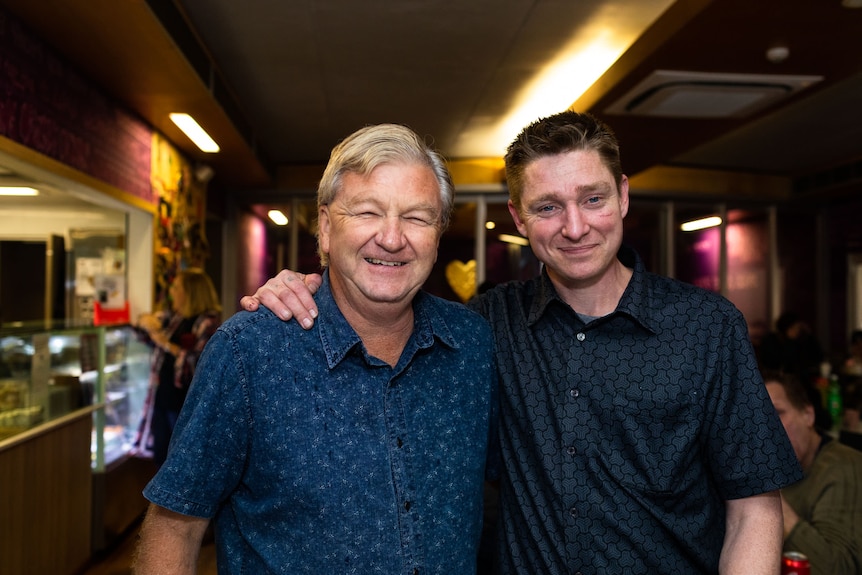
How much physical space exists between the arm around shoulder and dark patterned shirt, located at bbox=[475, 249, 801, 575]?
2.34ft

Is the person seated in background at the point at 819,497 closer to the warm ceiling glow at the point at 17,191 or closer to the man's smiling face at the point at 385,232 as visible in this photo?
the man's smiling face at the point at 385,232

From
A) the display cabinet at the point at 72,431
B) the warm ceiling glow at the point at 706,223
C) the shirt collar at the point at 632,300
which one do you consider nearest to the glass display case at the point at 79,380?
the display cabinet at the point at 72,431

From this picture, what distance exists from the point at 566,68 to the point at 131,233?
Answer: 377 cm

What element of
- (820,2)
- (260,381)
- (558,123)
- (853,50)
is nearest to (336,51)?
(820,2)

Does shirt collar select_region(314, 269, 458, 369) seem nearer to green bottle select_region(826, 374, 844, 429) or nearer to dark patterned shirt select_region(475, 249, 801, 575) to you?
dark patterned shirt select_region(475, 249, 801, 575)

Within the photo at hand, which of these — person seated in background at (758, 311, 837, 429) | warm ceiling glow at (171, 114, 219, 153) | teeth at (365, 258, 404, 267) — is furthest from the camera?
person seated in background at (758, 311, 837, 429)

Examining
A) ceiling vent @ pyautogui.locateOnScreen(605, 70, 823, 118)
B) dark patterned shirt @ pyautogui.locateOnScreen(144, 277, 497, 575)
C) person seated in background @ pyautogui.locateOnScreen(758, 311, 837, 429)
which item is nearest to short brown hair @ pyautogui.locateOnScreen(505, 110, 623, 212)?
dark patterned shirt @ pyautogui.locateOnScreen(144, 277, 497, 575)

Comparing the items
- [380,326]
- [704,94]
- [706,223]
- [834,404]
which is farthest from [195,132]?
[706,223]

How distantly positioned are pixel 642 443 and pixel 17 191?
166 inches

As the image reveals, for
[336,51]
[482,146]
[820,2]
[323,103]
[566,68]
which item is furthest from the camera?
[482,146]

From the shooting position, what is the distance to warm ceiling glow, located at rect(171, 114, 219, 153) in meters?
5.34

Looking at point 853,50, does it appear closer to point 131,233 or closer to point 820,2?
point 820,2

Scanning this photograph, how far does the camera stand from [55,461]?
375 cm

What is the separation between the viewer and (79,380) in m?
4.12
